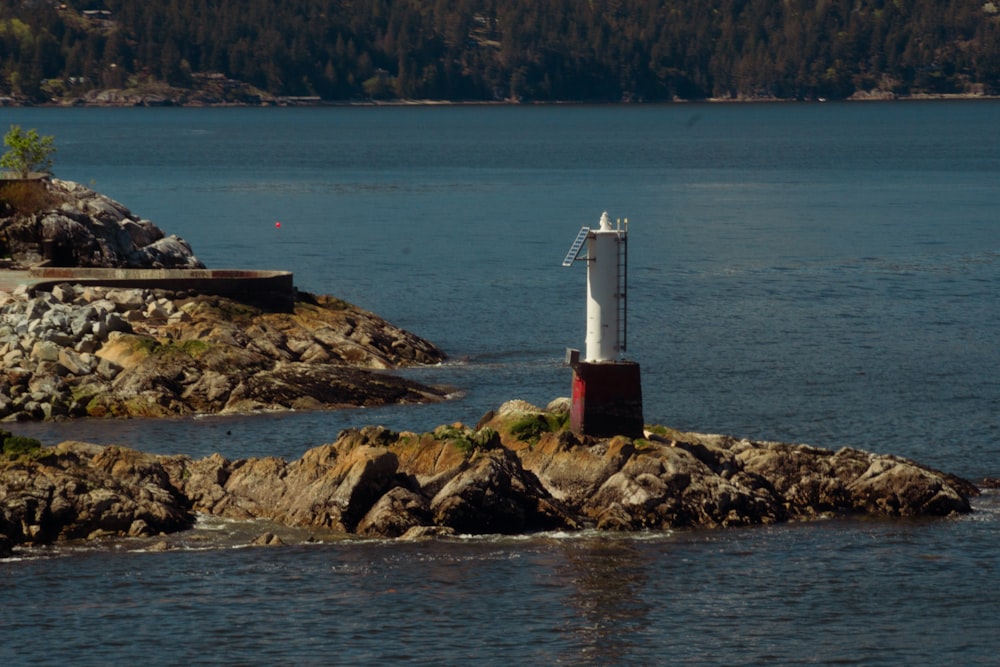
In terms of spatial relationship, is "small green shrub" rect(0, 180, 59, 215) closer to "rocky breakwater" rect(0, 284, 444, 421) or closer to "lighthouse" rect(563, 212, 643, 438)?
"rocky breakwater" rect(0, 284, 444, 421)

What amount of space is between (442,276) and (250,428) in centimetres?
3307

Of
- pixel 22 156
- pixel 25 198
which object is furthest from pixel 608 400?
pixel 22 156

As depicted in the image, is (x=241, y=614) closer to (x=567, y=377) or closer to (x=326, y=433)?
(x=326, y=433)

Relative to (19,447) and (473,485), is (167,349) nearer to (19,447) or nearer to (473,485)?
(19,447)

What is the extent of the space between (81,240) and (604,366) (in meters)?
26.4

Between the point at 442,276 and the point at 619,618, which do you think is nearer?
the point at 619,618

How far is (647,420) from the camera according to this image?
39938mm

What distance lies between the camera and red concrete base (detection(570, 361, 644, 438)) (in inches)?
1214

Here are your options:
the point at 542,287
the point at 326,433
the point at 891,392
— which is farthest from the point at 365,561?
the point at 542,287

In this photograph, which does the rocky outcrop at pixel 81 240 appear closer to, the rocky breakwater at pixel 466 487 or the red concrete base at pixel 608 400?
the rocky breakwater at pixel 466 487

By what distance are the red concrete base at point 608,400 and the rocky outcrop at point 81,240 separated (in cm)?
2575

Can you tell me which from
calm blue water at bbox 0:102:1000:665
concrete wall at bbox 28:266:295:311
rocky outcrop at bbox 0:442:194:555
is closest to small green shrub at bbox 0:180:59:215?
concrete wall at bbox 28:266:295:311

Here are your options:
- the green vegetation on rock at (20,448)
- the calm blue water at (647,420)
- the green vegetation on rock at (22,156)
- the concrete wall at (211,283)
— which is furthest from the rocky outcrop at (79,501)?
the green vegetation on rock at (22,156)

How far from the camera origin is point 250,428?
3778 cm
